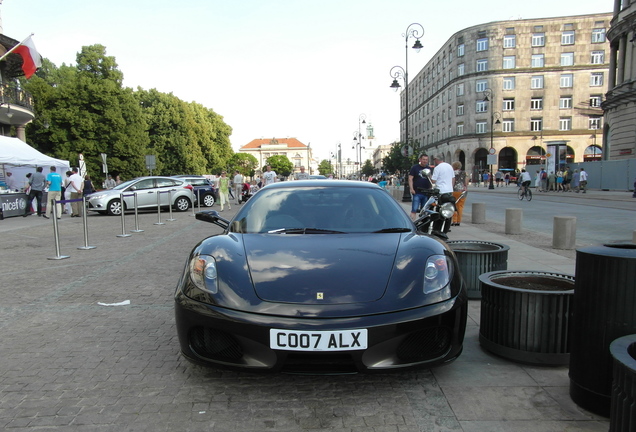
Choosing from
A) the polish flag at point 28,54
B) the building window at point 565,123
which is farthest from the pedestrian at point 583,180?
the building window at point 565,123

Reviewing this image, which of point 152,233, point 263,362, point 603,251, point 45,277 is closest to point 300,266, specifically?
point 263,362

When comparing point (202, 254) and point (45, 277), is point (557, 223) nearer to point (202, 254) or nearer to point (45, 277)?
point (202, 254)

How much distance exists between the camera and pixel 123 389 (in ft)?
9.47

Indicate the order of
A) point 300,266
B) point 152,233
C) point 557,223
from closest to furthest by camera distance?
point 300,266 → point 557,223 → point 152,233

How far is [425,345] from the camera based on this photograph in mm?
2672

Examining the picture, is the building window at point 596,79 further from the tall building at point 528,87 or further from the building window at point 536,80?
the building window at point 536,80

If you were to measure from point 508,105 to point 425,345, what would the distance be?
66.8 metres

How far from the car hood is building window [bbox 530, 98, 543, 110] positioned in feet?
220

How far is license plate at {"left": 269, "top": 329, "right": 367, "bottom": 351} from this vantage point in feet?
8.02

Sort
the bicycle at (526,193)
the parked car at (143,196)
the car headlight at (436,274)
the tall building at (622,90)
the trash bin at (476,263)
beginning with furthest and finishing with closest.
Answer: the tall building at (622,90) → the bicycle at (526,193) → the parked car at (143,196) → the trash bin at (476,263) → the car headlight at (436,274)

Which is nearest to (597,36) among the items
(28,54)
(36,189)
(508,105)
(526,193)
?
(508,105)

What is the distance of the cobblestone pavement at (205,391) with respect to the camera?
245 centimetres

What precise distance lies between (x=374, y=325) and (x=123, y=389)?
169 cm

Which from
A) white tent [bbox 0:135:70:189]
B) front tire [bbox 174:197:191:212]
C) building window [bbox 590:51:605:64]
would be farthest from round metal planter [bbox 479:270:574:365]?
building window [bbox 590:51:605:64]
